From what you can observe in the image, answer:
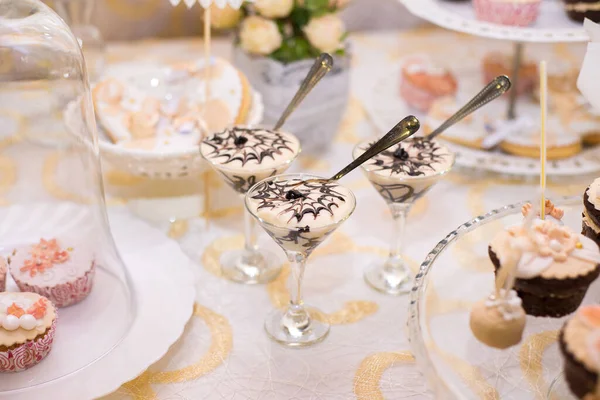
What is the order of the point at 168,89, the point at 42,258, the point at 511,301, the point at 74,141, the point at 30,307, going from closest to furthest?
the point at 511,301, the point at 30,307, the point at 42,258, the point at 74,141, the point at 168,89

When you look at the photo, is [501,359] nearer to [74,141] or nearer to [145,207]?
[145,207]

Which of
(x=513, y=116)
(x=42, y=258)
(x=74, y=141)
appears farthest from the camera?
(x=513, y=116)

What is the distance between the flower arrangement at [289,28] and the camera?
1448 mm

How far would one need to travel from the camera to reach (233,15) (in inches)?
59.5

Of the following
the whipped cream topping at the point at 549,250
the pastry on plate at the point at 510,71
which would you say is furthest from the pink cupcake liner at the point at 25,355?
the pastry on plate at the point at 510,71

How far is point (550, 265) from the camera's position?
34.9 inches

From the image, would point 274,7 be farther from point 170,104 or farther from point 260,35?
point 170,104

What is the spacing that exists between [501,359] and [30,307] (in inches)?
27.5

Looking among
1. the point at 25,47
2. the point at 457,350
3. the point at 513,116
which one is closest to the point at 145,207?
the point at 25,47

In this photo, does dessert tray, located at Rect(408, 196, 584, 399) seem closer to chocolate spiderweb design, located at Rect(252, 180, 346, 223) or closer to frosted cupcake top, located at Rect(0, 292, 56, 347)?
chocolate spiderweb design, located at Rect(252, 180, 346, 223)

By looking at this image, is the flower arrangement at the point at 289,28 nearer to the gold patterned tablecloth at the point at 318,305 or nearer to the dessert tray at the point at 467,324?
the gold patterned tablecloth at the point at 318,305

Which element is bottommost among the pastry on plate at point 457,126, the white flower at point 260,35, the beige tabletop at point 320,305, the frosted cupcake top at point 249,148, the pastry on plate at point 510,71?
the beige tabletop at point 320,305

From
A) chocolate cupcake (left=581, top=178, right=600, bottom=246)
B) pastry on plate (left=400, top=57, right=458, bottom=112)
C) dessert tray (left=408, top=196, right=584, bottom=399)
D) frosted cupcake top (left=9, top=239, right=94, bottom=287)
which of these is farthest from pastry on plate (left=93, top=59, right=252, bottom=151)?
chocolate cupcake (left=581, top=178, right=600, bottom=246)

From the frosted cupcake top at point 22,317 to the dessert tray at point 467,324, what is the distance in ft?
1.73
